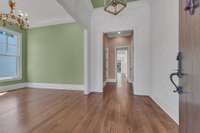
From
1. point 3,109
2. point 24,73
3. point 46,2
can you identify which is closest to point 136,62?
point 46,2

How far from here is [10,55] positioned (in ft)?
17.7

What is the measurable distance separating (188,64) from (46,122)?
2457mm

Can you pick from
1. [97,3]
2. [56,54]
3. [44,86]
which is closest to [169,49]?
[97,3]

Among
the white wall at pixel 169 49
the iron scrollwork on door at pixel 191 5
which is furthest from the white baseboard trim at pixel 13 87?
the iron scrollwork on door at pixel 191 5

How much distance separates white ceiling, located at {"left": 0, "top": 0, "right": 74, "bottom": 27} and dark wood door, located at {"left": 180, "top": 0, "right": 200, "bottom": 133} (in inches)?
167

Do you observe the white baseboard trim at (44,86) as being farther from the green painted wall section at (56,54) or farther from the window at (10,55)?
the window at (10,55)

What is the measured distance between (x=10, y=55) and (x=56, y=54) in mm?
2008

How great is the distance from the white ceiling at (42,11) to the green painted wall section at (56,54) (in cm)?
27

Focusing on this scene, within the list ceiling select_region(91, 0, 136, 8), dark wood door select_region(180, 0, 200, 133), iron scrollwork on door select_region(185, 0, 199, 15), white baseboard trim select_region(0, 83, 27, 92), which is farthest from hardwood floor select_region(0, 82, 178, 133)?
ceiling select_region(91, 0, 136, 8)

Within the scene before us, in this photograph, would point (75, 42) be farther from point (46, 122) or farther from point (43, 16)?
point (46, 122)

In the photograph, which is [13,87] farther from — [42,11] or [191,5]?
[191,5]

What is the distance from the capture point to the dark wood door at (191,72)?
2.72ft

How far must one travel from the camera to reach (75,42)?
5.27 m

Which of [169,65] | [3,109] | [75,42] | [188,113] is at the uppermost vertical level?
[75,42]
